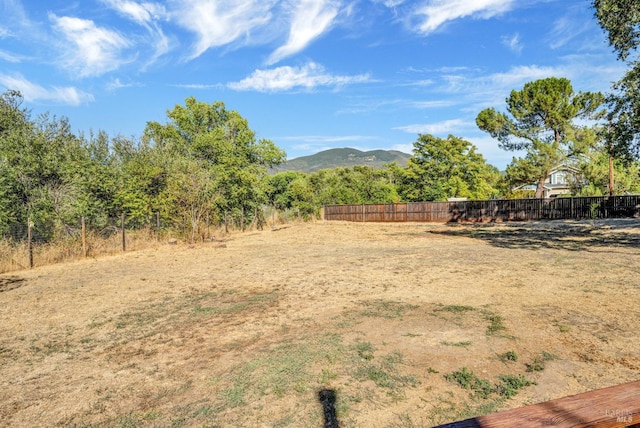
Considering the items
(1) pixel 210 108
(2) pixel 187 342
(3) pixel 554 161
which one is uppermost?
(1) pixel 210 108

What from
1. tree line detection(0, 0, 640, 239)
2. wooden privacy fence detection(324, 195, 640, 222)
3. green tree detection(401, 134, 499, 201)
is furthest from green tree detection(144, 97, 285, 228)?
green tree detection(401, 134, 499, 201)

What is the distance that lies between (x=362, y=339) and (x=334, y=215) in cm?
2988

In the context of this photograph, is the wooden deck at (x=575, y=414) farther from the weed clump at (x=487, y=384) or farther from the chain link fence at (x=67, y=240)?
the chain link fence at (x=67, y=240)

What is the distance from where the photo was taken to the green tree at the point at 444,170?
38875mm

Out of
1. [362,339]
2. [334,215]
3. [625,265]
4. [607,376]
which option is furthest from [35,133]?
[334,215]

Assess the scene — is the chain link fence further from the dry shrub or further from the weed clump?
the weed clump

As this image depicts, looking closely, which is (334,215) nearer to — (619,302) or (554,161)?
(554,161)

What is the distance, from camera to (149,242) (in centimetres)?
1523

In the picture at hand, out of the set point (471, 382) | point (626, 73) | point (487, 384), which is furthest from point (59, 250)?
point (626, 73)

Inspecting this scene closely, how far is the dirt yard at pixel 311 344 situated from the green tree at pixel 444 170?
103ft

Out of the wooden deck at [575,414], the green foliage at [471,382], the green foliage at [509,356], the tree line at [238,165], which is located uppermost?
the tree line at [238,165]

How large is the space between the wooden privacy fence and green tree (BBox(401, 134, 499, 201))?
28.5ft

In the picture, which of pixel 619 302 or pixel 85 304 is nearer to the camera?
pixel 619 302

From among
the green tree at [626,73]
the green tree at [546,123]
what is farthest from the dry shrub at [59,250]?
the green tree at [546,123]
